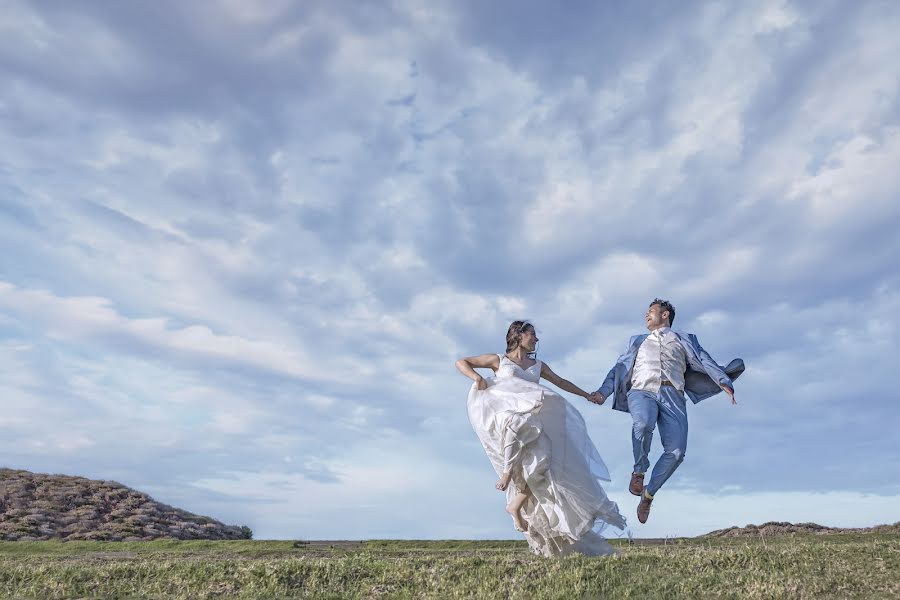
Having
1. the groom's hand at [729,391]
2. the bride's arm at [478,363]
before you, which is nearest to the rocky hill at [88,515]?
the bride's arm at [478,363]

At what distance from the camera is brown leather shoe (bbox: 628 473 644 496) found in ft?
38.7

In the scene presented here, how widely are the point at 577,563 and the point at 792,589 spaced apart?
2.15 m

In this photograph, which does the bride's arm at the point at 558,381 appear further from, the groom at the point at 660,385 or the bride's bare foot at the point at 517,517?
the bride's bare foot at the point at 517,517

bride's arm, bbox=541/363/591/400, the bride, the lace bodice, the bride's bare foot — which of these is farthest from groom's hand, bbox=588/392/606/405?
the bride's bare foot

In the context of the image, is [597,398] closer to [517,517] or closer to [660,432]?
[660,432]

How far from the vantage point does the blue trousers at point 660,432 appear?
11633 millimetres

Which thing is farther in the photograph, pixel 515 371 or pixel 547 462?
pixel 515 371

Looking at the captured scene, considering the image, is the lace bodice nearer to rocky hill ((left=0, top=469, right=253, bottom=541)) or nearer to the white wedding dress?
the white wedding dress

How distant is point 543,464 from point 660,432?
11.2 ft

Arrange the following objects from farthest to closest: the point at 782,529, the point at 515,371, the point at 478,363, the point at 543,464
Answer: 1. the point at 782,529
2. the point at 478,363
3. the point at 515,371
4. the point at 543,464

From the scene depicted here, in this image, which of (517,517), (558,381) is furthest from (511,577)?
(558,381)

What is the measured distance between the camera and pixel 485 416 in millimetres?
9742

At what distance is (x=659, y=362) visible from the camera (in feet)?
39.9

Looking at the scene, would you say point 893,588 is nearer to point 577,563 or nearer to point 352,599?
point 577,563
